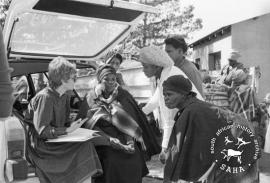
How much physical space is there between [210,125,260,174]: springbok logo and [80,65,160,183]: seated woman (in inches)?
56.1

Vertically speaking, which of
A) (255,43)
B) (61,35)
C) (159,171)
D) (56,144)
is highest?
(255,43)

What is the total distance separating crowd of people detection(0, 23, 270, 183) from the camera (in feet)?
9.68

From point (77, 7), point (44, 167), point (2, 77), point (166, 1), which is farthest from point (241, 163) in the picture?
point (166, 1)

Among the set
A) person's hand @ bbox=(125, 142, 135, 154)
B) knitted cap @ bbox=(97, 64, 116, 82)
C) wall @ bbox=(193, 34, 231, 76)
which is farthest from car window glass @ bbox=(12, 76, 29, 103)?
wall @ bbox=(193, 34, 231, 76)

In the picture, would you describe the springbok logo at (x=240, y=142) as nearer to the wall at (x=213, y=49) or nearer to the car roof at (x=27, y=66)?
the car roof at (x=27, y=66)

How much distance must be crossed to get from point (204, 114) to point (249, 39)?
15606mm

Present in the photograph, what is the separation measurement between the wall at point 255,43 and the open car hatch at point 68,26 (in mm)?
12827

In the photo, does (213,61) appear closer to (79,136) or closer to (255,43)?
(255,43)

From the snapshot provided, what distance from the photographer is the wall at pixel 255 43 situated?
17328mm

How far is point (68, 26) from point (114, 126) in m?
1.33

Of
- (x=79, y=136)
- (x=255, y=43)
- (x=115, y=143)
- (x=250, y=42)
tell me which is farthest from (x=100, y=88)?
(x=255, y=43)

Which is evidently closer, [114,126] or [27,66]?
[114,126]

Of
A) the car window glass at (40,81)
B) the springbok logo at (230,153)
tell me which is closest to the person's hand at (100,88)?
the car window glass at (40,81)

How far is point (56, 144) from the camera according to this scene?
3.65 m
